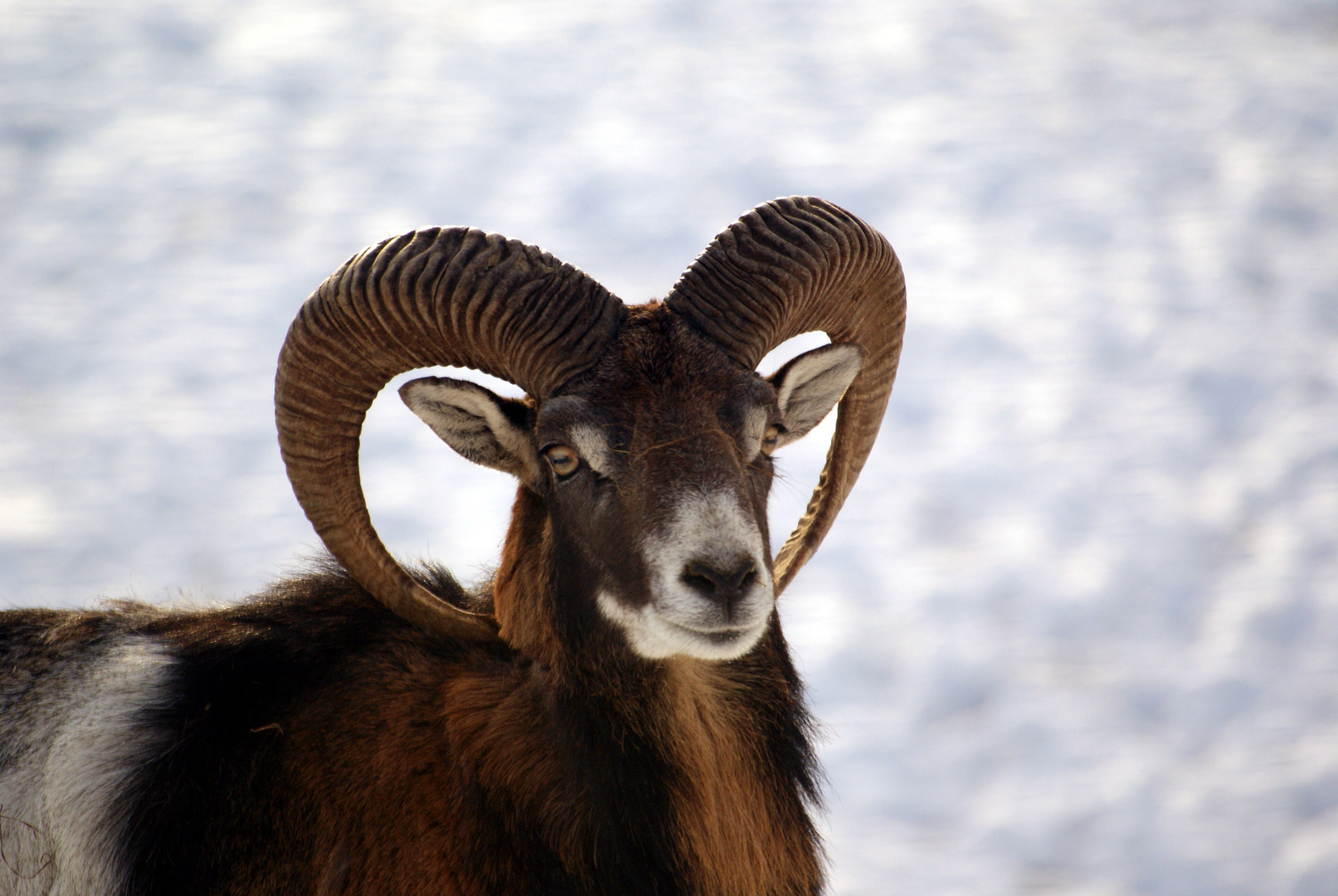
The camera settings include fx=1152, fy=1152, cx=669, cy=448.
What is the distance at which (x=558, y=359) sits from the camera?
202 inches

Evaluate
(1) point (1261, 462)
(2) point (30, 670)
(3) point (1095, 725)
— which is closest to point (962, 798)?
(3) point (1095, 725)

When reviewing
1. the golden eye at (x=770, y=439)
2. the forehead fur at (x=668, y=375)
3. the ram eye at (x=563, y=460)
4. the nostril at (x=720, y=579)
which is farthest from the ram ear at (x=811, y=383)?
the nostril at (x=720, y=579)

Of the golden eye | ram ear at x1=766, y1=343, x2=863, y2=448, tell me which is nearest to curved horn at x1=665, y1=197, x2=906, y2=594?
ram ear at x1=766, y1=343, x2=863, y2=448

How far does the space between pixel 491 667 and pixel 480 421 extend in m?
1.15

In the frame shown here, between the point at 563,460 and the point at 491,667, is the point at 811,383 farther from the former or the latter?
the point at 491,667

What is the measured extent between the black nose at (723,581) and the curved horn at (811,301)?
1306 mm

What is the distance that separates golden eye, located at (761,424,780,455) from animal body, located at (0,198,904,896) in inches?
→ 0.7

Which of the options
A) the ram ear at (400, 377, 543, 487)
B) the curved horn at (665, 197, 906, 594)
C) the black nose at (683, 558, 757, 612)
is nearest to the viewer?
the black nose at (683, 558, 757, 612)

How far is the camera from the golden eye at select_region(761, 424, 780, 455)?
17.3ft

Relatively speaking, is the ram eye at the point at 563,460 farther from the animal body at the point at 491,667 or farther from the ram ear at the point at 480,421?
the ram ear at the point at 480,421

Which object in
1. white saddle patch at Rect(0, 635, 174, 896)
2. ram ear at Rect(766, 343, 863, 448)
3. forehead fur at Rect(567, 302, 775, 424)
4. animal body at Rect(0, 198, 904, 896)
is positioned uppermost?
ram ear at Rect(766, 343, 863, 448)

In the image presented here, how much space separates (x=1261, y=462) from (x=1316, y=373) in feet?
6.41

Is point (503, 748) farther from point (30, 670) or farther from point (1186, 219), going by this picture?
point (1186, 219)

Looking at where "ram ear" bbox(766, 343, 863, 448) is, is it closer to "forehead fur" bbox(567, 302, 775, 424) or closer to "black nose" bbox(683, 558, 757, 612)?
"forehead fur" bbox(567, 302, 775, 424)
